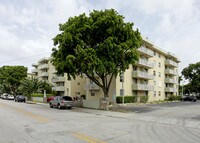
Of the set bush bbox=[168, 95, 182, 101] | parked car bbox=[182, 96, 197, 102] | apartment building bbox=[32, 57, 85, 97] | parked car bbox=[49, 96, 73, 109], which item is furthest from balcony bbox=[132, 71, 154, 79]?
parked car bbox=[182, 96, 197, 102]

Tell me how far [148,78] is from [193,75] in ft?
123

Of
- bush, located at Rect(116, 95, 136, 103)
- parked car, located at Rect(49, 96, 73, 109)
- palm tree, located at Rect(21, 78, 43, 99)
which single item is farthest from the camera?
palm tree, located at Rect(21, 78, 43, 99)

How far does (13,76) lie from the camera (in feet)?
223

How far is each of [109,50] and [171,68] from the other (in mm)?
41578

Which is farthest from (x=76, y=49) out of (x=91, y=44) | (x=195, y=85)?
(x=195, y=85)

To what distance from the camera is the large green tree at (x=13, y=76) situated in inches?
2657

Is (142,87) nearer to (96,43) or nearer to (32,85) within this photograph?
(96,43)

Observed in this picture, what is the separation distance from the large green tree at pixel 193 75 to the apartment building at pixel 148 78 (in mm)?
13801

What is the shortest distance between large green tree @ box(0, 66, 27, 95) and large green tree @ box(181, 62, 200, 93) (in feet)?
179

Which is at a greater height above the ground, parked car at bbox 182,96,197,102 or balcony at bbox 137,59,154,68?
balcony at bbox 137,59,154,68

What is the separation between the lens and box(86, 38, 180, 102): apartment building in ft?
134

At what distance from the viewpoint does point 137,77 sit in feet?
141

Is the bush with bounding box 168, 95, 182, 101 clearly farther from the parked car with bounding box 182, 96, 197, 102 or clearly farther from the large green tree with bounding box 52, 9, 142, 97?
the large green tree with bounding box 52, 9, 142, 97

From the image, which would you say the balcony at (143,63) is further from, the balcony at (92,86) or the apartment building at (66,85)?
the apartment building at (66,85)
